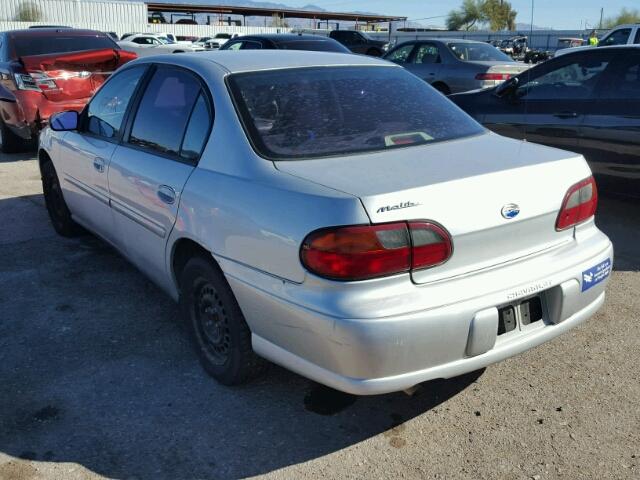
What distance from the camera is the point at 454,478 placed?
257cm

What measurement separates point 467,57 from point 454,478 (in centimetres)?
1135

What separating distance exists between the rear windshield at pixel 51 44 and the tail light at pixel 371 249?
8103mm

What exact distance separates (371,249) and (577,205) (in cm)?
114

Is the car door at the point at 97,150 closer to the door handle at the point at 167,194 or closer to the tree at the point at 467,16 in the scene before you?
the door handle at the point at 167,194

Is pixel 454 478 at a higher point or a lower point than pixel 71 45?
lower

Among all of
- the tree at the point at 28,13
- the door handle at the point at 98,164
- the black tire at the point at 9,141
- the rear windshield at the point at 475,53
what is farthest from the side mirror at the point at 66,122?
Answer: the tree at the point at 28,13

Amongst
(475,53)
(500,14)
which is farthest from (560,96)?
(500,14)

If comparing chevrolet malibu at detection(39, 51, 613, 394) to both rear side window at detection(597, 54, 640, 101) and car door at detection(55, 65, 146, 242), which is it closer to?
car door at detection(55, 65, 146, 242)

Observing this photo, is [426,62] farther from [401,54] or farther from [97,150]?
[97,150]

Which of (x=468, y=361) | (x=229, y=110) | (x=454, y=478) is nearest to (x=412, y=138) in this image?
(x=229, y=110)

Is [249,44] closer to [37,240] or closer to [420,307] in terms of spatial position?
[37,240]

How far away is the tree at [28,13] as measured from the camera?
4803cm

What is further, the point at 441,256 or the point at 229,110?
the point at 229,110

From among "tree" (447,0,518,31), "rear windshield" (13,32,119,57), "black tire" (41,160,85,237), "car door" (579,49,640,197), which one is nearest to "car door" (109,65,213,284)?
"black tire" (41,160,85,237)
